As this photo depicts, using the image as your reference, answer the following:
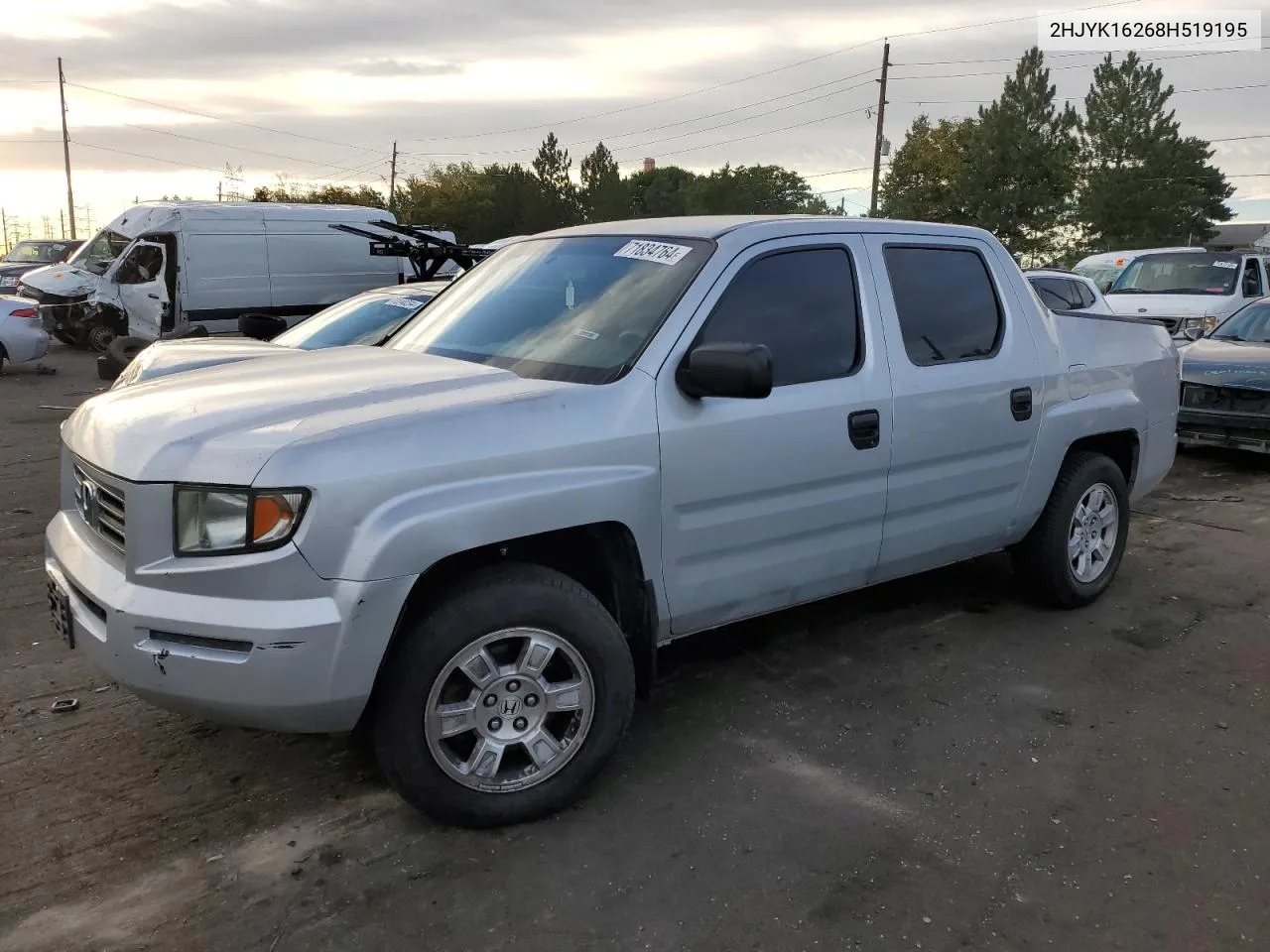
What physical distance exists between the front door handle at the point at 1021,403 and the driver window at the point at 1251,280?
11266 mm

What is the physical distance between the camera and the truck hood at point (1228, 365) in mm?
8695

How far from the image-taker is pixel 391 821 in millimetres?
3189

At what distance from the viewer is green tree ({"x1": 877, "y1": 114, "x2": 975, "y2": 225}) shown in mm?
58531

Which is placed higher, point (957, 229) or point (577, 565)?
point (957, 229)

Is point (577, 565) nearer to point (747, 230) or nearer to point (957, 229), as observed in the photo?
point (747, 230)

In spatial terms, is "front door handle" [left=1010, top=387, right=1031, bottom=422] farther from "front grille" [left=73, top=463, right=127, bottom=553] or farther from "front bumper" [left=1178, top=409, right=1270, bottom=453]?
"front bumper" [left=1178, top=409, right=1270, bottom=453]

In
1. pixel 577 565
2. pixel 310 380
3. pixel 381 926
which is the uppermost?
pixel 310 380

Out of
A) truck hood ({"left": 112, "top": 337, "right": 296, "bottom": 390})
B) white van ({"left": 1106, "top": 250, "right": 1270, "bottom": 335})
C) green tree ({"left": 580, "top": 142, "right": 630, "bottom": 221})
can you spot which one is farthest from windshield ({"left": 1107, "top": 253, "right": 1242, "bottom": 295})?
green tree ({"left": 580, "top": 142, "right": 630, "bottom": 221})

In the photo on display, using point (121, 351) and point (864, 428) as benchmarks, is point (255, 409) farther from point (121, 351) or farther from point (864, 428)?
point (121, 351)

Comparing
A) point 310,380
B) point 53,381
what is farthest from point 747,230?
point 53,381

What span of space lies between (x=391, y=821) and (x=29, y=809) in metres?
1.17

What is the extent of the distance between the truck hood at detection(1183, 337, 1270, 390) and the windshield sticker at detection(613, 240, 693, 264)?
23.2 ft

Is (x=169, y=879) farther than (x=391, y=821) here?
No

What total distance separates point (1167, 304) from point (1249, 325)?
3.68 m
